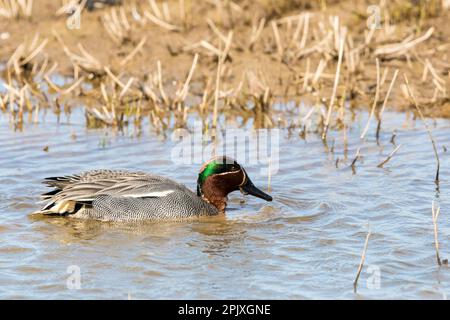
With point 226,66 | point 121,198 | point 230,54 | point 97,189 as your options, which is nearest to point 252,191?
point 121,198

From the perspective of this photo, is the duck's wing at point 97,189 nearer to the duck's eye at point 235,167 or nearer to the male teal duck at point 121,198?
the male teal duck at point 121,198

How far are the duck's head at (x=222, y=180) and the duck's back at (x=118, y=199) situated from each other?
254 millimetres

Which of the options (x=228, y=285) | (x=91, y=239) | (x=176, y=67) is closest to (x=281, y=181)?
(x=91, y=239)

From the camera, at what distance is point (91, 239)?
6414mm

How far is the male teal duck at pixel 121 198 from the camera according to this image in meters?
6.84

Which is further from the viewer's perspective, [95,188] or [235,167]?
[235,167]

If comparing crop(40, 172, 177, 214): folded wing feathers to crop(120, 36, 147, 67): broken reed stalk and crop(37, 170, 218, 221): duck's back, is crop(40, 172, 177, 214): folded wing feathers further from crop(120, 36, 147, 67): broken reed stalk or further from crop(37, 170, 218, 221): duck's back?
crop(120, 36, 147, 67): broken reed stalk

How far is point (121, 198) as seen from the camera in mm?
6902

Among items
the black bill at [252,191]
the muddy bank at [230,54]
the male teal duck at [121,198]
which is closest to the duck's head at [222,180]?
the black bill at [252,191]

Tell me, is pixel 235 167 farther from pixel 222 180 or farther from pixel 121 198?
pixel 121 198

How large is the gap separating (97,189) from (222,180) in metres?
0.98

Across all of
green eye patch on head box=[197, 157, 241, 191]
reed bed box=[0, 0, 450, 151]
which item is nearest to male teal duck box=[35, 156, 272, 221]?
green eye patch on head box=[197, 157, 241, 191]

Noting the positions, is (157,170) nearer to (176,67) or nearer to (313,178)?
(313,178)
